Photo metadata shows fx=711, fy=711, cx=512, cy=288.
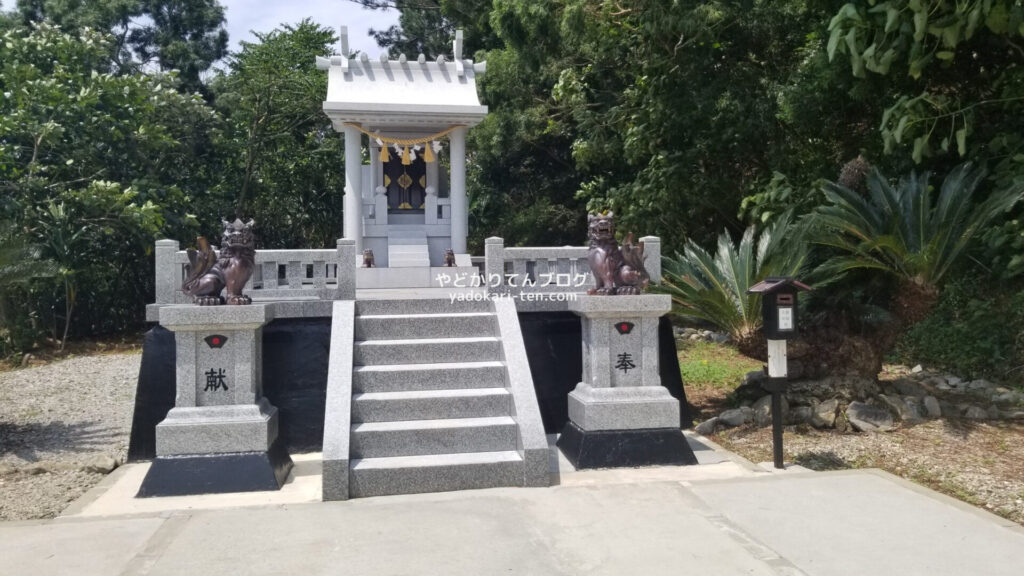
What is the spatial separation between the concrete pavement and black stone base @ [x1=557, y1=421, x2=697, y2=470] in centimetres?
70

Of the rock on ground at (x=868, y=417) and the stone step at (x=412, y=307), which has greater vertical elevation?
the stone step at (x=412, y=307)

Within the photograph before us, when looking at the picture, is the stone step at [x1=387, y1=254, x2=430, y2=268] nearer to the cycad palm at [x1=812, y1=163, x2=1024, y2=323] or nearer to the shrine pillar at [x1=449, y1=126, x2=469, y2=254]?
the shrine pillar at [x1=449, y1=126, x2=469, y2=254]

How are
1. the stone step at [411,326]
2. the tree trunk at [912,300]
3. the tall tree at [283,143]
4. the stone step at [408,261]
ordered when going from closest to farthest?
the stone step at [411,326], the tree trunk at [912,300], the stone step at [408,261], the tall tree at [283,143]

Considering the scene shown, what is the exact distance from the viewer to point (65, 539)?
4922mm

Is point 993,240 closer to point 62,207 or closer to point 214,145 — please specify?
point 62,207

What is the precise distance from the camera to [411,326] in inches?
289

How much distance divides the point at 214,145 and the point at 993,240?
60.6ft

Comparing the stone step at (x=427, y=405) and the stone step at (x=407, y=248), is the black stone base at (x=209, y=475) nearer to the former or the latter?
the stone step at (x=427, y=405)

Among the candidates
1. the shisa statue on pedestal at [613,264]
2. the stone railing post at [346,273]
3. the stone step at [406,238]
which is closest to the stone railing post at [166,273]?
the stone railing post at [346,273]

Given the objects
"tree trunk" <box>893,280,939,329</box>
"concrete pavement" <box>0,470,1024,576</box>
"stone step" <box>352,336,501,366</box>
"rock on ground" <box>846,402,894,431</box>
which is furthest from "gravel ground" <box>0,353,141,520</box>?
"tree trunk" <box>893,280,939,329</box>

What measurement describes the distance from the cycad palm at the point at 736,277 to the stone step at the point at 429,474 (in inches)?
137

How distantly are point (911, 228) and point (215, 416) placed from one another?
761 centimetres

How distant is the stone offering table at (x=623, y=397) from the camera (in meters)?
Answer: 6.71

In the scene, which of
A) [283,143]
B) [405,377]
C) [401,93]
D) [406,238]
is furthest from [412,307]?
[283,143]
